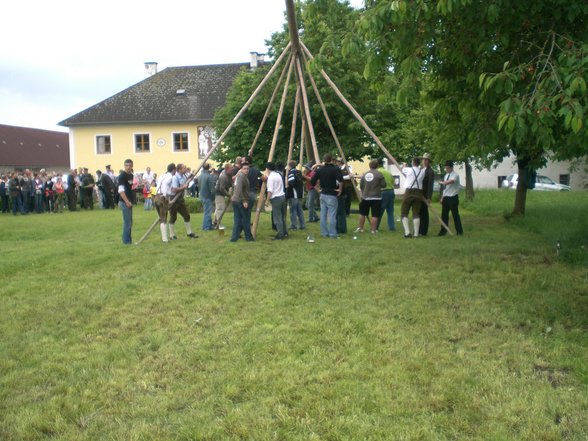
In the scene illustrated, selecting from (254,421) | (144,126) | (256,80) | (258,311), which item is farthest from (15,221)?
(144,126)

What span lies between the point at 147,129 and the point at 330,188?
36269 millimetres

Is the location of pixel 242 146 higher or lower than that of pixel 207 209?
higher

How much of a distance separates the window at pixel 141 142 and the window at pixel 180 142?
2.20 metres

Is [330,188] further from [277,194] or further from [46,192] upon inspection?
[46,192]

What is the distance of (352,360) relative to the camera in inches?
248

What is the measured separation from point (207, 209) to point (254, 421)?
40.6 feet

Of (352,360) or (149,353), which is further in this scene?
(149,353)

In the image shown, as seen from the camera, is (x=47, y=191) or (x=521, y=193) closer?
(x=521, y=193)

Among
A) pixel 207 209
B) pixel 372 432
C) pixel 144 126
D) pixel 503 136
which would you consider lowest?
pixel 372 432

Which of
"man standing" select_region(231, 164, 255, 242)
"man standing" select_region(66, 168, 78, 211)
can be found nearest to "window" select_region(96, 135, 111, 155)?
"man standing" select_region(66, 168, 78, 211)

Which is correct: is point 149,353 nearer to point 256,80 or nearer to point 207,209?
point 207,209

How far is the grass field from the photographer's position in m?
5.02

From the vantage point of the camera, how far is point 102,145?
48.5 meters

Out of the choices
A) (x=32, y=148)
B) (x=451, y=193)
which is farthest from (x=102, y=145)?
(x=451, y=193)
